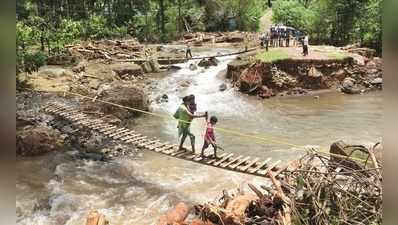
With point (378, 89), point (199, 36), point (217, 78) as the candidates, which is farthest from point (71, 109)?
point (199, 36)

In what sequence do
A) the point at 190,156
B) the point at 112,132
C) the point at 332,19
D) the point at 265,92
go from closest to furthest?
the point at 190,156
the point at 112,132
the point at 265,92
the point at 332,19

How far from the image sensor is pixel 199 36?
17.8 metres

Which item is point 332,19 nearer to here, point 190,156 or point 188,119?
point 188,119

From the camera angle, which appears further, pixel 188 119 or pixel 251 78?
pixel 251 78

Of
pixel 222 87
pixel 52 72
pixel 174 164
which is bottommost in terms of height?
pixel 174 164

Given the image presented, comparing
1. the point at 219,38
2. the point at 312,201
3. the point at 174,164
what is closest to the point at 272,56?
the point at 174,164

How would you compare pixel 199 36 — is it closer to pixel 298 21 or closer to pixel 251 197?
pixel 298 21

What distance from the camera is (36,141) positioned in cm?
691

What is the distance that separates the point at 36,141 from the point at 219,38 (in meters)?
11.5

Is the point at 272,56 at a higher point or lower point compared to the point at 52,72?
higher

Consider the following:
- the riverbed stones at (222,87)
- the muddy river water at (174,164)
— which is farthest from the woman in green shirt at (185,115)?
the riverbed stones at (222,87)

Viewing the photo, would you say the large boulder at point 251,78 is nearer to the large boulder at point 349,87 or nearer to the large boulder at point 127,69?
the large boulder at point 349,87

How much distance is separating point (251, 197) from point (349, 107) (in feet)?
18.9

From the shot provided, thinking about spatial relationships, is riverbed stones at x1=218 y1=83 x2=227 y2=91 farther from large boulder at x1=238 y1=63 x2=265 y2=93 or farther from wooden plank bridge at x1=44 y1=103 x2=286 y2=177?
Result: wooden plank bridge at x1=44 y1=103 x2=286 y2=177
